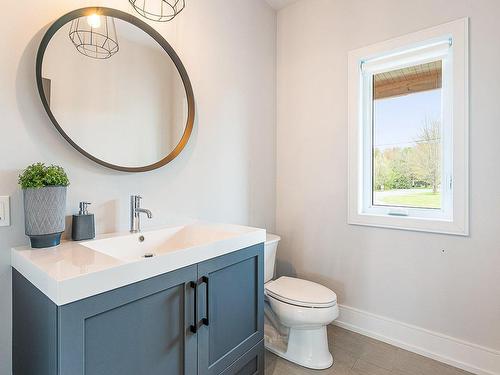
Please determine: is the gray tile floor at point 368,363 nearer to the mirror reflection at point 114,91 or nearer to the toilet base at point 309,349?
the toilet base at point 309,349

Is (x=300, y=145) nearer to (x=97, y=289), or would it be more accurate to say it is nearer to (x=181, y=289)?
(x=181, y=289)

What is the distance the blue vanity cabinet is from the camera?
0.85 m

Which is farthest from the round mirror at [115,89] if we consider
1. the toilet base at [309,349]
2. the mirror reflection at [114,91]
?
the toilet base at [309,349]

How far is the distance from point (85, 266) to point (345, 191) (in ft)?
5.84

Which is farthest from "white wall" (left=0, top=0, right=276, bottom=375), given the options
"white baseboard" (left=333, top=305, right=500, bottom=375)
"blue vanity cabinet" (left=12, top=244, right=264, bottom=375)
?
"white baseboard" (left=333, top=305, right=500, bottom=375)

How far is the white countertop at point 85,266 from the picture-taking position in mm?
825

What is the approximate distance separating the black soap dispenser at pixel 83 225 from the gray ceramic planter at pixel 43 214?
0.11 meters

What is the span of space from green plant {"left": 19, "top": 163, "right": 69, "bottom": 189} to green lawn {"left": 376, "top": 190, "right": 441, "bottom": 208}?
2.01 m

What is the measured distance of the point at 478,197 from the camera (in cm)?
169

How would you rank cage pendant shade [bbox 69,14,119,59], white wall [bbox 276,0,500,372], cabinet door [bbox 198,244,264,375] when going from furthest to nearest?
white wall [bbox 276,0,500,372], cage pendant shade [bbox 69,14,119,59], cabinet door [bbox 198,244,264,375]

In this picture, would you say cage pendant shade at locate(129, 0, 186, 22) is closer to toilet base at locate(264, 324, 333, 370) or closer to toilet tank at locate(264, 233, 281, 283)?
toilet tank at locate(264, 233, 281, 283)

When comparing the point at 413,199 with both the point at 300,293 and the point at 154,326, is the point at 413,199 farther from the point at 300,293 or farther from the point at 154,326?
the point at 154,326

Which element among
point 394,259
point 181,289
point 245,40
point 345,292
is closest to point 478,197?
point 394,259

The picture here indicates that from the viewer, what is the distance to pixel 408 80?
2.04m
